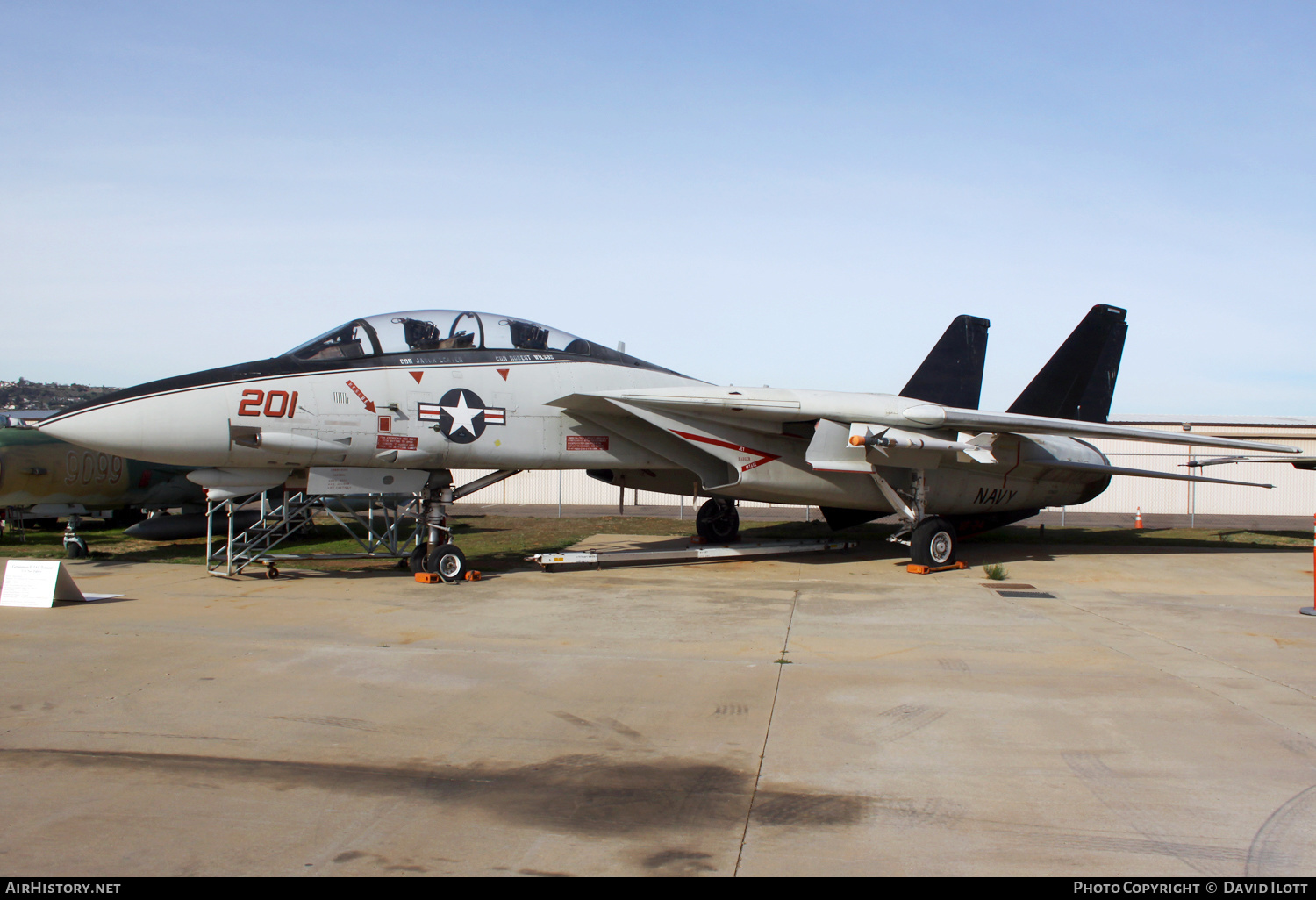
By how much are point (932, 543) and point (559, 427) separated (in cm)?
593

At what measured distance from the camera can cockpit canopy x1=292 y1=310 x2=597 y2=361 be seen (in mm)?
10883

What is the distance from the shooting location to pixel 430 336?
444 inches

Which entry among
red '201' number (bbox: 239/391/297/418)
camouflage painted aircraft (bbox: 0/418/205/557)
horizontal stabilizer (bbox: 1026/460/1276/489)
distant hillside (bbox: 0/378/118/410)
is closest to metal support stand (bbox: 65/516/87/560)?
camouflage painted aircraft (bbox: 0/418/205/557)

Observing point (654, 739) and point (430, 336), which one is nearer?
point (654, 739)

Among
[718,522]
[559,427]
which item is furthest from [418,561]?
[718,522]

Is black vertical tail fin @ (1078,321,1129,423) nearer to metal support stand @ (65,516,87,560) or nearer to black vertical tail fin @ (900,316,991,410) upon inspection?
black vertical tail fin @ (900,316,991,410)

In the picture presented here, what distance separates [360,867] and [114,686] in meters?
3.72

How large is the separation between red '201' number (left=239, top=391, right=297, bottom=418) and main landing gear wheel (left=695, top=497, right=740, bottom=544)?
25.9 ft

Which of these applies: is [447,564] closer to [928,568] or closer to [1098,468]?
[928,568]

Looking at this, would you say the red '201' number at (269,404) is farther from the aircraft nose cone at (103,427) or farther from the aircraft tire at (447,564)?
the aircraft tire at (447,564)

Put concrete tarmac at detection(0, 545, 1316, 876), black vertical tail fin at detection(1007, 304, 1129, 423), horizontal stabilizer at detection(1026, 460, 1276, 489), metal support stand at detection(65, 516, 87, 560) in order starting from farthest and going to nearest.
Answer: black vertical tail fin at detection(1007, 304, 1129, 423) < horizontal stabilizer at detection(1026, 460, 1276, 489) < metal support stand at detection(65, 516, 87, 560) < concrete tarmac at detection(0, 545, 1316, 876)
